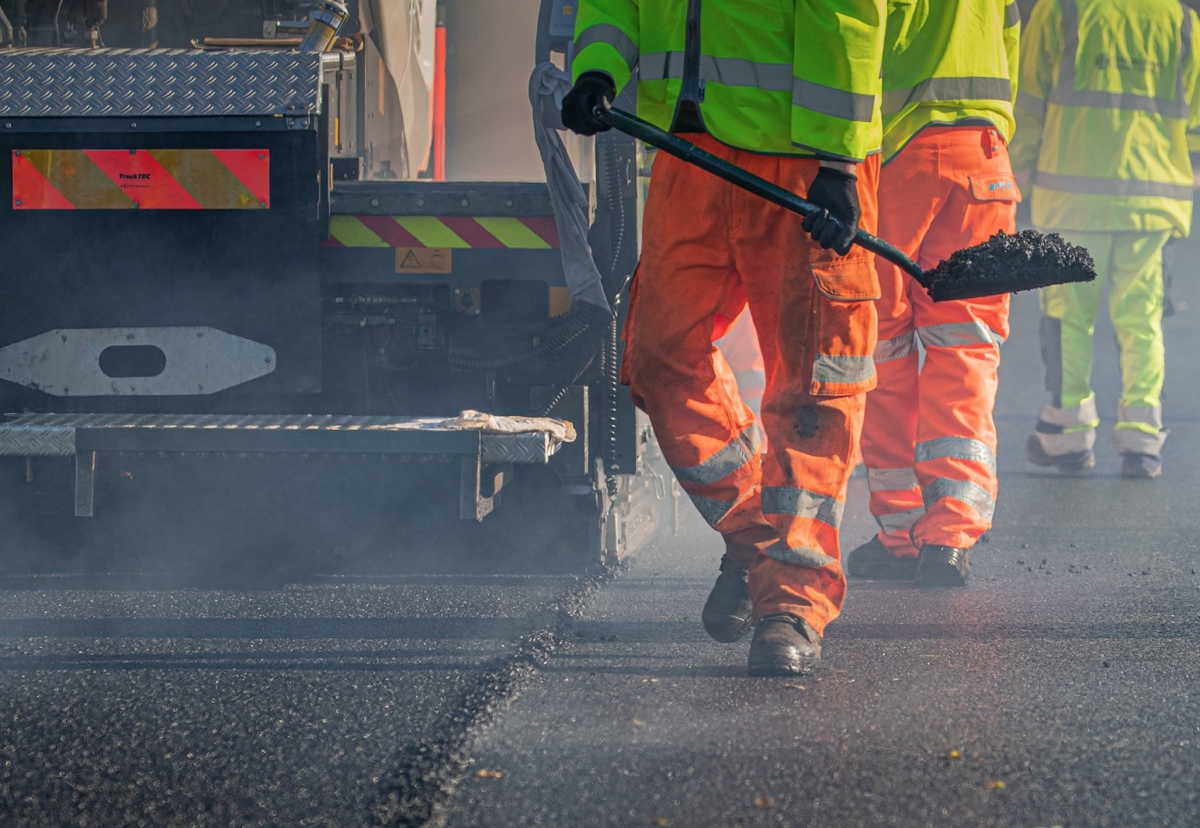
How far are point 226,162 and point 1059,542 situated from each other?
285 centimetres

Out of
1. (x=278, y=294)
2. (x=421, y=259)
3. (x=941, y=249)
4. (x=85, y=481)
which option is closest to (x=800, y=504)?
(x=941, y=249)

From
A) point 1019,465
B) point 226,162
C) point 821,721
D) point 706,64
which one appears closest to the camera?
point 821,721

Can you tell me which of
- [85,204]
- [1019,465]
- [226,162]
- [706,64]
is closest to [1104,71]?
[1019,465]

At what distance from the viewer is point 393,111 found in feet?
15.9

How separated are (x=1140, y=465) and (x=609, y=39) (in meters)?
3.86

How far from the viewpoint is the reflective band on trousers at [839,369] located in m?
2.74

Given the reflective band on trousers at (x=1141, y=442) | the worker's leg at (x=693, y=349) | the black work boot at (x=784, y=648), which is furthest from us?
the reflective band on trousers at (x=1141, y=442)

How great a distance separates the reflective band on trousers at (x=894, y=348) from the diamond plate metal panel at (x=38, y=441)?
218 cm

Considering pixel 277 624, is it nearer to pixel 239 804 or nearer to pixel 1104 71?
pixel 239 804

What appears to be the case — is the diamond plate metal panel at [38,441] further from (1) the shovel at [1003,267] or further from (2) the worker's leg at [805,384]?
(1) the shovel at [1003,267]

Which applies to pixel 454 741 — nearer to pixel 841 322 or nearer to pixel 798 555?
pixel 798 555

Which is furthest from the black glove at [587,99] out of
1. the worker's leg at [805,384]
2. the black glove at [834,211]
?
the black glove at [834,211]

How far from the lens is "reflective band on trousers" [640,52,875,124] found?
2.66 m

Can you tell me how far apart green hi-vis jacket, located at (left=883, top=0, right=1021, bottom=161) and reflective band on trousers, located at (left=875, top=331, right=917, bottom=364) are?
1.68ft
